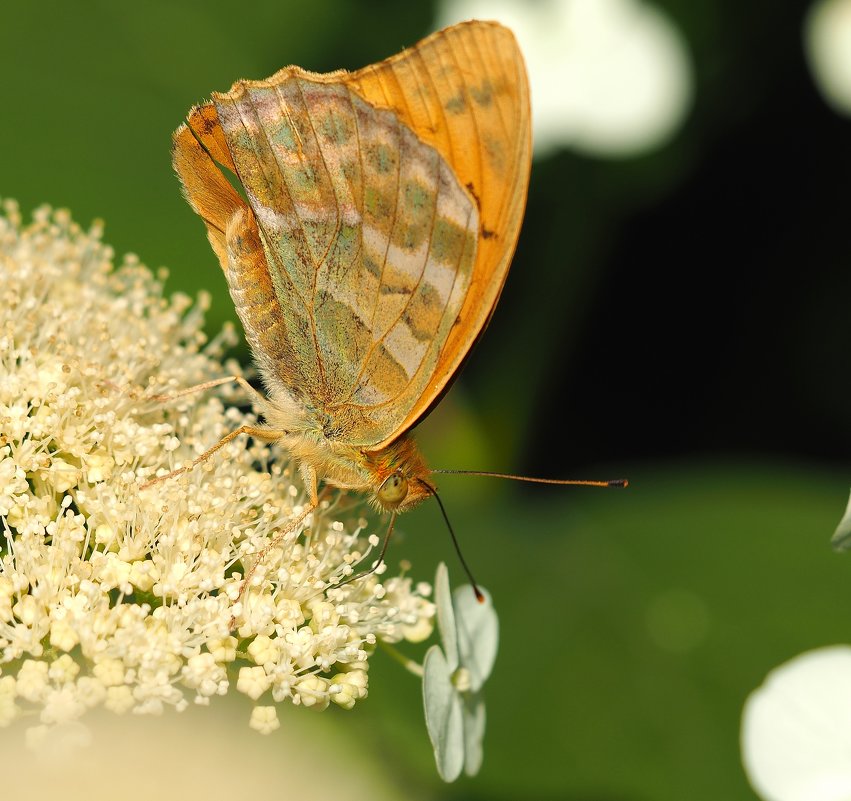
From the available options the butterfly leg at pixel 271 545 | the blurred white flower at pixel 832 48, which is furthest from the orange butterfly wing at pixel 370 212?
the blurred white flower at pixel 832 48

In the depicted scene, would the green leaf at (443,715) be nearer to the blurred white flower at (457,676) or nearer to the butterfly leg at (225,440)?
the blurred white flower at (457,676)

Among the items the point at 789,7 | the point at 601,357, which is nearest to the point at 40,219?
the point at 601,357

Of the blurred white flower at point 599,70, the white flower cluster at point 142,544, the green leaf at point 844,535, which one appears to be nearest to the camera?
the green leaf at point 844,535

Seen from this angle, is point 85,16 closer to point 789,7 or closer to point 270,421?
point 270,421

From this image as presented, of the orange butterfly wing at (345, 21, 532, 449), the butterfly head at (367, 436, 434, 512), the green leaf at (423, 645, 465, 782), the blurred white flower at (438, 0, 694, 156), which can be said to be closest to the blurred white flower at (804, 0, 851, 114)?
the blurred white flower at (438, 0, 694, 156)

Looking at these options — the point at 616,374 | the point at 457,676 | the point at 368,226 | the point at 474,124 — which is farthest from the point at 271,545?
the point at 616,374

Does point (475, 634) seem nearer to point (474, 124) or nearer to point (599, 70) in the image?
point (474, 124)
